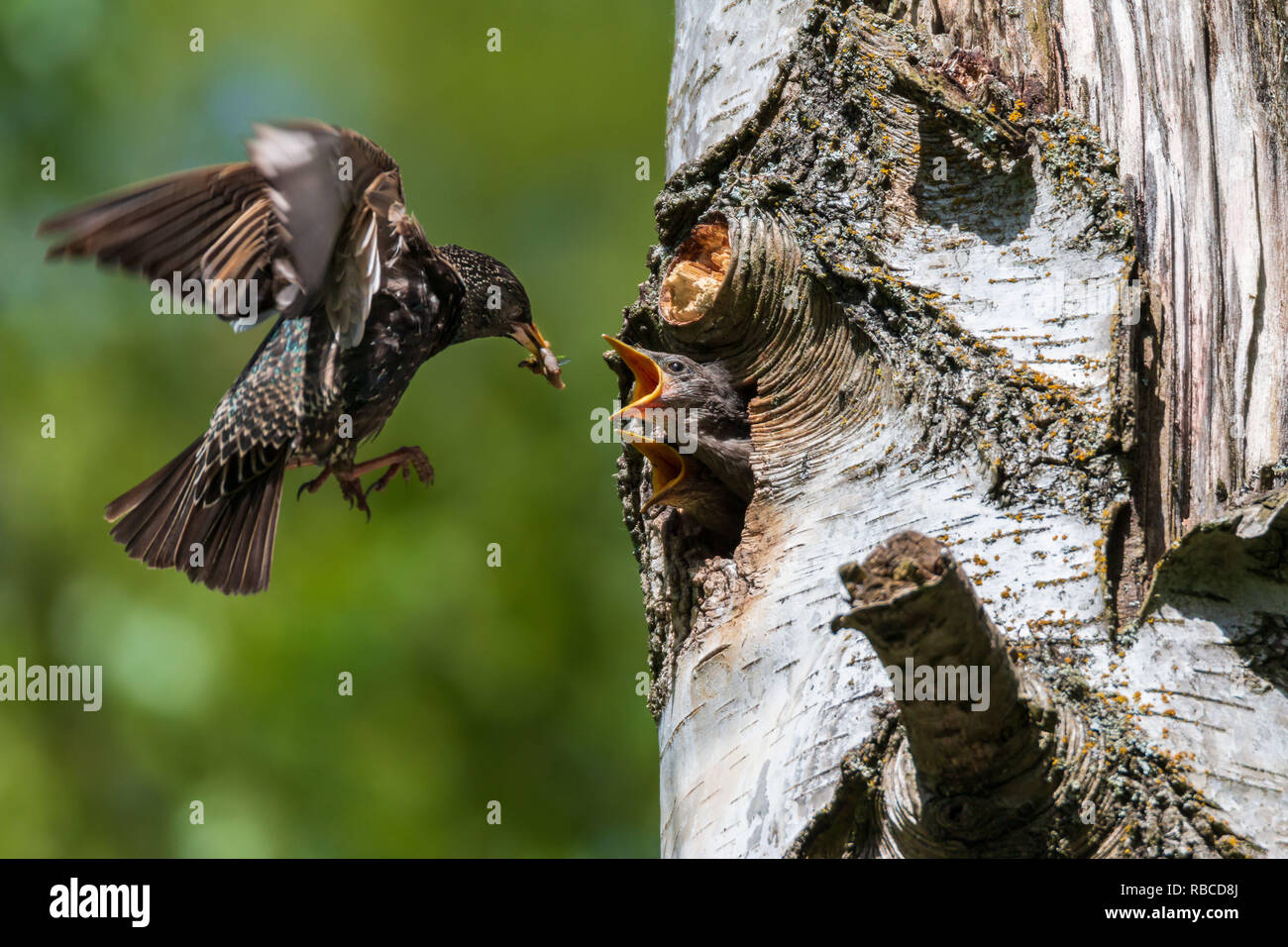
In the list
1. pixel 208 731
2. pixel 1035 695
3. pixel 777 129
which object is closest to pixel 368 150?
pixel 777 129

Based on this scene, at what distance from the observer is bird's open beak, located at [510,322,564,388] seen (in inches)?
176

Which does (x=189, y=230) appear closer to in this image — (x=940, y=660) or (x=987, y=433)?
(x=987, y=433)

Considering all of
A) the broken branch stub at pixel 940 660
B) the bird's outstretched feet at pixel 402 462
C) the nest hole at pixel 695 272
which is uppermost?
the nest hole at pixel 695 272

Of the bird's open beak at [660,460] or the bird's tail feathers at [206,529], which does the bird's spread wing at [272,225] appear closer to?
the bird's tail feathers at [206,529]

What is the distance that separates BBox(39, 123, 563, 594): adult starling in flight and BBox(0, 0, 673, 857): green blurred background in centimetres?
114

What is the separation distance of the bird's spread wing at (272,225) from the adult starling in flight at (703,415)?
0.89 meters

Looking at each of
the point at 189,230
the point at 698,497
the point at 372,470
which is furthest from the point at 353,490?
the point at 698,497

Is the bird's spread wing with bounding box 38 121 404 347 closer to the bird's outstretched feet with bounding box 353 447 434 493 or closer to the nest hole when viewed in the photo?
the bird's outstretched feet with bounding box 353 447 434 493

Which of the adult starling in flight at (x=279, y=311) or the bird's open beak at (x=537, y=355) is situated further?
the bird's open beak at (x=537, y=355)

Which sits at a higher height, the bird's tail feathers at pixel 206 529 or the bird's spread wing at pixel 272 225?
the bird's spread wing at pixel 272 225

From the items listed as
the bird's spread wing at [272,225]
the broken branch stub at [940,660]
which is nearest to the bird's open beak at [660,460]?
the bird's spread wing at [272,225]

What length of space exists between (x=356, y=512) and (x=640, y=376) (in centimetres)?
279

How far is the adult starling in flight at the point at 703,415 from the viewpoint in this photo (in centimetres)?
289
